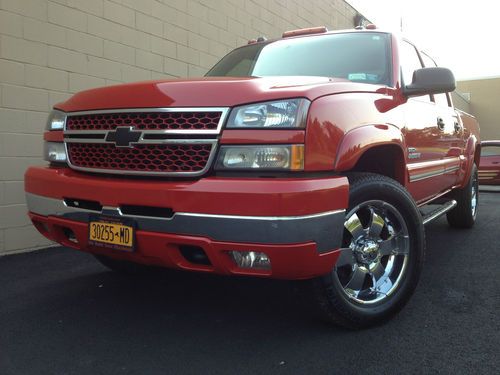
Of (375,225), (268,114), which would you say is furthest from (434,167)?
(268,114)

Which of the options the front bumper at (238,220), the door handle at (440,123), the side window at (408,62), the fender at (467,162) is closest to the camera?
the front bumper at (238,220)

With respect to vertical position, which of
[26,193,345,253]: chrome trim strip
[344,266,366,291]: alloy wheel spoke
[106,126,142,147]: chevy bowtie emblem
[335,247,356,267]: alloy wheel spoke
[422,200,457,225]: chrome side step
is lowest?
[344,266,366,291]: alloy wheel spoke

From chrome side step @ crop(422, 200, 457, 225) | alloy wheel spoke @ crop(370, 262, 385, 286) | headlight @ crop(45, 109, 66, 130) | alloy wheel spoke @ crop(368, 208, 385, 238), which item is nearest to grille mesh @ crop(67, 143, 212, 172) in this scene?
headlight @ crop(45, 109, 66, 130)

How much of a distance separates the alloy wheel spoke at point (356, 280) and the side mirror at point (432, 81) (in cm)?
133

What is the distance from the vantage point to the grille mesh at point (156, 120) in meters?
2.39

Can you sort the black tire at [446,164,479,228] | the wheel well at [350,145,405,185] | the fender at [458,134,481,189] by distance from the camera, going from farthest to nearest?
the black tire at [446,164,479,228], the fender at [458,134,481,189], the wheel well at [350,145,405,185]

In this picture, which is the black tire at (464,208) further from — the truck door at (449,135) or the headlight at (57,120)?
the headlight at (57,120)

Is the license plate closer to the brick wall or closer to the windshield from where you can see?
the windshield

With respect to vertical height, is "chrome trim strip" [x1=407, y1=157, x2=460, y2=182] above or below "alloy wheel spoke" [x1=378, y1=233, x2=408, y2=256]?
above

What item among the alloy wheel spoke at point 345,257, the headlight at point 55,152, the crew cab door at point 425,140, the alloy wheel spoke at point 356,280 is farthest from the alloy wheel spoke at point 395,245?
the headlight at point 55,152

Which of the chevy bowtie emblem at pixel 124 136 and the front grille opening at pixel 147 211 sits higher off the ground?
the chevy bowtie emblem at pixel 124 136

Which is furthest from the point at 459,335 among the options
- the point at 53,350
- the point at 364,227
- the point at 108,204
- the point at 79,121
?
the point at 79,121

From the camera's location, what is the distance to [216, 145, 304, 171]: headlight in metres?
2.25

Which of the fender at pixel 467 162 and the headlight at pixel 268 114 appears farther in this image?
the fender at pixel 467 162
